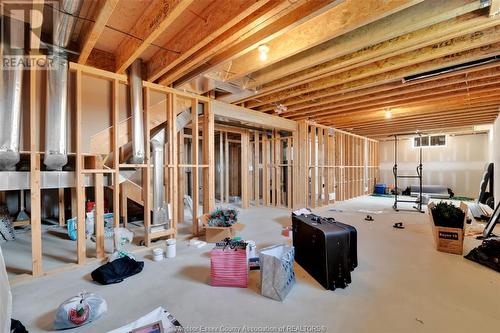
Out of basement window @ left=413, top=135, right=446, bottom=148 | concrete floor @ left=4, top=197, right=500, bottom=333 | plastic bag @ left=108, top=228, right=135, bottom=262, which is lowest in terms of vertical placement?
concrete floor @ left=4, top=197, right=500, bottom=333

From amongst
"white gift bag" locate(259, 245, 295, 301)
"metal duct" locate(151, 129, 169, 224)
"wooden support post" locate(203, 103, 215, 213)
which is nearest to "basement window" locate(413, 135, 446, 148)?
"wooden support post" locate(203, 103, 215, 213)

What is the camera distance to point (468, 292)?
6.97ft

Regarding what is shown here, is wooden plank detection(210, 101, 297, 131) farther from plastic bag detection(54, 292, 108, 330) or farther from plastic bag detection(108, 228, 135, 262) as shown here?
plastic bag detection(54, 292, 108, 330)

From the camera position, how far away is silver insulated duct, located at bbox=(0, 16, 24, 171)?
2.27 m

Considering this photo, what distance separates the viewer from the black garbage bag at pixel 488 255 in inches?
101

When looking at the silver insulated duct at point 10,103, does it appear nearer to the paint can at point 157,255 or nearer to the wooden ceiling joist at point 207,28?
the wooden ceiling joist at point 207,28

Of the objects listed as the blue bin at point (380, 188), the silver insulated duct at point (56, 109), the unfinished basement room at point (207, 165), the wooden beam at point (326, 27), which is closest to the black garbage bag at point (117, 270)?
the unfinished basement room at point (207, 165)

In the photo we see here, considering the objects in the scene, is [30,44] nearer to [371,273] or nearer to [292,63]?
[292,63]

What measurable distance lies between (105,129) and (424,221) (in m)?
6.21

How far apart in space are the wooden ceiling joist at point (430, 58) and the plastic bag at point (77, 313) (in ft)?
12.9

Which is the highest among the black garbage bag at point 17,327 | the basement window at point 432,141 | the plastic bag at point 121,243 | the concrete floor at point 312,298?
the basement window at point 432,141

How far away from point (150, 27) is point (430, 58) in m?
3.21

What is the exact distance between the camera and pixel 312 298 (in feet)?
6.72

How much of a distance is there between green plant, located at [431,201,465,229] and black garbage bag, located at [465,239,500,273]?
1.03 ft
